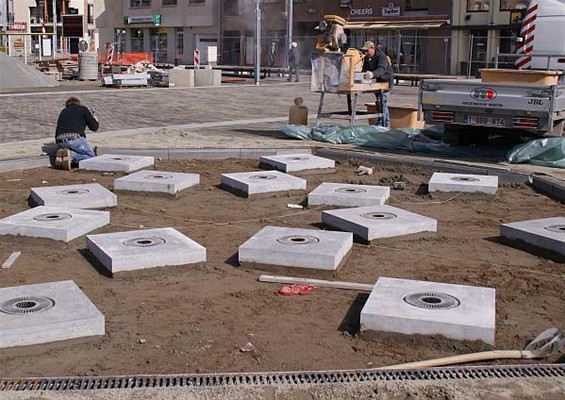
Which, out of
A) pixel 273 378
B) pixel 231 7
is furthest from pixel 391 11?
pixel 273 378

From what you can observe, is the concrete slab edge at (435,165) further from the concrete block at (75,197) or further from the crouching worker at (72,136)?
the concrete block at (75,197)

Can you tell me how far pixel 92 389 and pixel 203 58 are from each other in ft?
175

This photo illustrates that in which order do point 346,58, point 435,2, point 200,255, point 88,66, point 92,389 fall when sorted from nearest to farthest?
point 92,389 < point 200,255 < point 346,58 < point 88,66 < point 435,2

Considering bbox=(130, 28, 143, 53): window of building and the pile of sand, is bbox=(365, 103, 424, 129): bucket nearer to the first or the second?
the pile of sand

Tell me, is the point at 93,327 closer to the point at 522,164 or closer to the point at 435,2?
the point at 522,164

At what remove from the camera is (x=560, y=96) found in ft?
36.5

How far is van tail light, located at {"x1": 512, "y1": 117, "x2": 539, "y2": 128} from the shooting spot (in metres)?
11.1

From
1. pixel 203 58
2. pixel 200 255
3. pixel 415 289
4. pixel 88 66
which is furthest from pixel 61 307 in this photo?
pixel 203 58

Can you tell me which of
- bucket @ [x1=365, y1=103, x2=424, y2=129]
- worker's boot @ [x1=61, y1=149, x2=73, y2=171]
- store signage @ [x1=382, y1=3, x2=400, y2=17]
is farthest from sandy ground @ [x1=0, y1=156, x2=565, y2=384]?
store signage @ [x1=382, y1=3, x2=400, y2=17]

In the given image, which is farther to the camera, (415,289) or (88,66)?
(88,66)

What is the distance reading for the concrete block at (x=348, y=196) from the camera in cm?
823

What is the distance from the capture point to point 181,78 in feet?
102

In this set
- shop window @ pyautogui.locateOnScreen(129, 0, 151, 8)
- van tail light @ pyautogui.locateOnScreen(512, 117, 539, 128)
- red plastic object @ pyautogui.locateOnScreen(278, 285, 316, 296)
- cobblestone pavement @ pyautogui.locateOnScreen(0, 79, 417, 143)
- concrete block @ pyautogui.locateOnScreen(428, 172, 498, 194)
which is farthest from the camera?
shop window @ pyautogui.locateOnScreen(129, 0, 151, 8)

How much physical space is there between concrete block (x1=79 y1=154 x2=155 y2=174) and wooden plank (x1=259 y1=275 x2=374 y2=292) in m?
4.86
